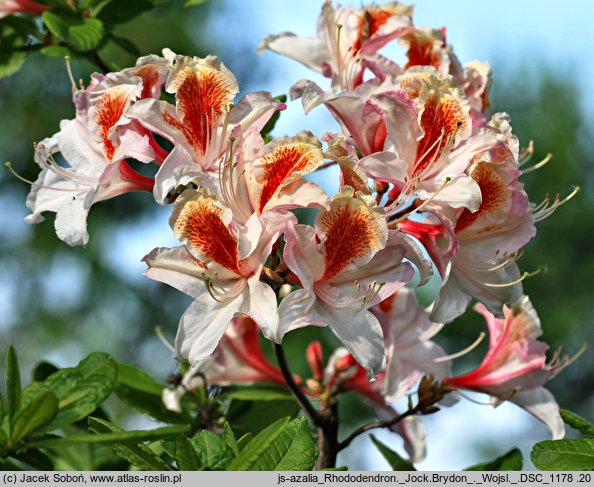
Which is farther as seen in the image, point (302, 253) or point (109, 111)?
point (109, 111)

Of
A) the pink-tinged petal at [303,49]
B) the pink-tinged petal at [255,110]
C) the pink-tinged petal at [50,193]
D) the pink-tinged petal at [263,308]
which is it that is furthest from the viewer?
the pink-tinged petal at [303,49]

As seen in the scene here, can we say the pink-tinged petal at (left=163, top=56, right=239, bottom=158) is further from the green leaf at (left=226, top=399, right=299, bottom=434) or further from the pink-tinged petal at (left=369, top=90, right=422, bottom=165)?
the green leaf at (left=226, top=399, right=299, bottom=434)

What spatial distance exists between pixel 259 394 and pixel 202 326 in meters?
0.50

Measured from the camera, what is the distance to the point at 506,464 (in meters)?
1.35

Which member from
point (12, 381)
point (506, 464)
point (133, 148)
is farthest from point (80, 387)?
point (506, 464)

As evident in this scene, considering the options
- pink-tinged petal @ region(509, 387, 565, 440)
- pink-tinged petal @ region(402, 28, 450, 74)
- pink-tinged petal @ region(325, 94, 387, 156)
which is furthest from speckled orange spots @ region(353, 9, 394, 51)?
pink-tinged petal @ region(509, 387, 565, 440)

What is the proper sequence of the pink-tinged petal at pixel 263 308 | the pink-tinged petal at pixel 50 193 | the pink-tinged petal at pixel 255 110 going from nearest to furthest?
1. the pink-tinged petal at pixel 263 308
2. the pink-tinged petal at pixel 255 110
3. the pink-tinged petal at pixel 50 193

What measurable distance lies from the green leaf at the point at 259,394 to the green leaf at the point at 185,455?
20.7 inches

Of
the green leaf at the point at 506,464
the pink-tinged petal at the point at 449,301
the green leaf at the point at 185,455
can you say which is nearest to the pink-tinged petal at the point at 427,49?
the pink-tinged petal at the point at 449,301

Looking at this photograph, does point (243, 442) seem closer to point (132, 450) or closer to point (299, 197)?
point (132, 450)

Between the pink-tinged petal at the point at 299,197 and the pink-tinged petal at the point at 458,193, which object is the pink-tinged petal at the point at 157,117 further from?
the pink-tinged petal at the point at 458,193

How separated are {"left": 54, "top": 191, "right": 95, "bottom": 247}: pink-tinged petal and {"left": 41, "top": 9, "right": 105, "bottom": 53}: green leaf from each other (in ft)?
1.23

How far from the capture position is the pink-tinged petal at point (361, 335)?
1.02 m

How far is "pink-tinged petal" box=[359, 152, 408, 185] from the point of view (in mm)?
1070
